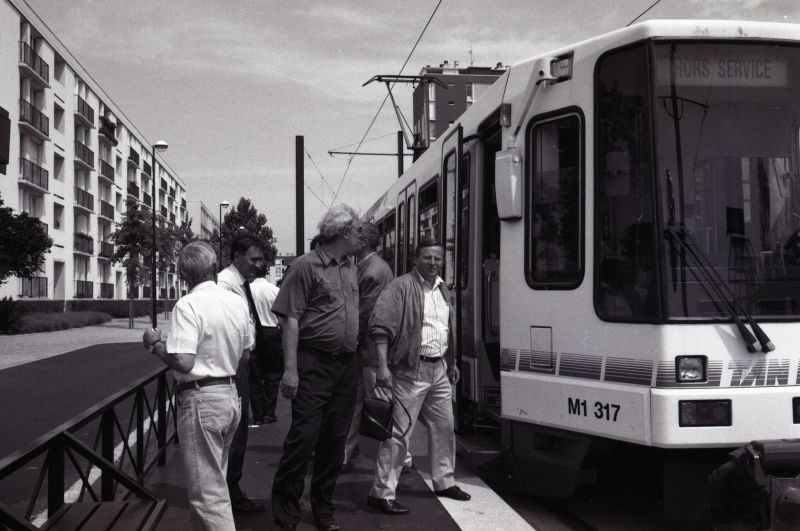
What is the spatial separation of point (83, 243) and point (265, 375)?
4589 cm

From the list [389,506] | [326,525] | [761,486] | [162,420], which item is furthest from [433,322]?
[162,420]

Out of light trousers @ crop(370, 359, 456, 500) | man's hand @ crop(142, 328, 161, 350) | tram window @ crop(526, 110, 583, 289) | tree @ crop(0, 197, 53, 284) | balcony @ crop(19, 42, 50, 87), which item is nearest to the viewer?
man's hand @ crop(142, 328, 161, 350)

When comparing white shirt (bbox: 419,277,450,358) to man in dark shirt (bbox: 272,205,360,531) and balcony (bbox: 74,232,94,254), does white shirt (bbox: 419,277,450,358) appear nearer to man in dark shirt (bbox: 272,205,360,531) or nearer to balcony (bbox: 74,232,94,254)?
man in dark shirt (bbox: 272,205,360,531)

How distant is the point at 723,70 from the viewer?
494cm

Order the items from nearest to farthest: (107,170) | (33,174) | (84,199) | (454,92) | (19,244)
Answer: (19,244) → (33,174) → (84,199) → (107,170) → (454,92)

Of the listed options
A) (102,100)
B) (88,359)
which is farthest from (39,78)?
(88,359)

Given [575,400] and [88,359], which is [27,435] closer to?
[575,400]

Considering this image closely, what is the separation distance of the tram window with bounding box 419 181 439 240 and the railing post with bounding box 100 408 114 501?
3.95 m

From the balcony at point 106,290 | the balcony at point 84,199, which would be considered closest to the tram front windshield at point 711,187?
the balcony at point 84,199

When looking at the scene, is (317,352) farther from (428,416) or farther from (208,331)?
(428,416)

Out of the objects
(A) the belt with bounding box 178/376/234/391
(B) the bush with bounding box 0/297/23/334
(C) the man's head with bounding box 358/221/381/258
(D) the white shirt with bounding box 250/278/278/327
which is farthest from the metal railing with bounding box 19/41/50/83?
(A) the belt with bounding box 178/376/234/391

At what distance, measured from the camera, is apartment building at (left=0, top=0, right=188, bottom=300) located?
38.2m

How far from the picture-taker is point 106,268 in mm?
56156

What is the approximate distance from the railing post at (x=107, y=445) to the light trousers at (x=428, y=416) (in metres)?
1.67
